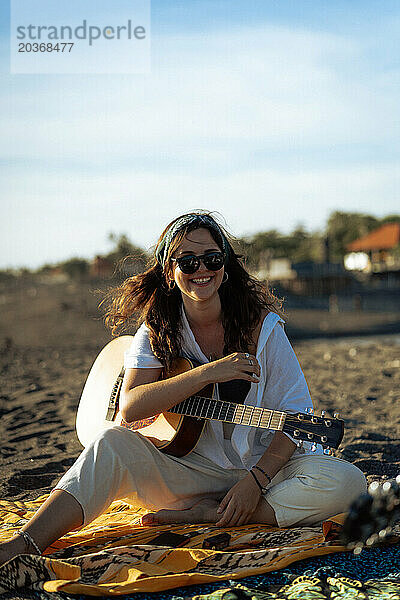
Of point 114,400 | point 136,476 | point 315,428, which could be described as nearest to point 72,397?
point 114,400

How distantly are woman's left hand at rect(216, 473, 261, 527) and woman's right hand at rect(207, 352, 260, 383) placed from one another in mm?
468

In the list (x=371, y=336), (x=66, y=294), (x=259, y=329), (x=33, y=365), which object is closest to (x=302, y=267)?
(x=66, y=294)

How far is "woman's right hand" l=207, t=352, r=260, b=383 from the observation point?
312 centimetres

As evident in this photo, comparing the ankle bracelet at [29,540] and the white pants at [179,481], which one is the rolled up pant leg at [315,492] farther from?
the ankle bracelet at [29,540]

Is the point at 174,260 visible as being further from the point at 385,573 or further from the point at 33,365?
the point at 33,365

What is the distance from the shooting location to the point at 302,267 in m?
34.2

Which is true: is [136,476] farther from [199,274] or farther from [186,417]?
[199,274]

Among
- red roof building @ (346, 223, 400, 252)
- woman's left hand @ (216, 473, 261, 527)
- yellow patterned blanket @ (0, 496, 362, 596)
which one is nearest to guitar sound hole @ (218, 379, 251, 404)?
woman's left hand @ (216, 473, 261, 527)

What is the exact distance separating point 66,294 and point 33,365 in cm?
1716

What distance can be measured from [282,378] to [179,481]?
0.71 metres

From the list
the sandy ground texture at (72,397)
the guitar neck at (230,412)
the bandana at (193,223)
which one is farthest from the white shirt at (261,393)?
the sandy ground texture at (72,397)

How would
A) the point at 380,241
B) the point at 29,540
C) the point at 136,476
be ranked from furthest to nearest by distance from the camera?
the point at 380,241 → the point at 136,476 → the point at 29,540

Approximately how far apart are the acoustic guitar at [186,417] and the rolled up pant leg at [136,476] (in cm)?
11

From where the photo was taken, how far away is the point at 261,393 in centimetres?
336
